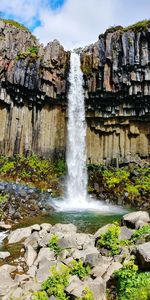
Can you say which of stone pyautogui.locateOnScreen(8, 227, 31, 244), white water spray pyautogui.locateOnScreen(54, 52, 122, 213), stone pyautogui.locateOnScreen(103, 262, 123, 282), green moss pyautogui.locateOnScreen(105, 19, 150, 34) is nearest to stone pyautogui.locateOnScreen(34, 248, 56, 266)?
stone pyautogui.locateOnScreen(103, 262, 123, 282)

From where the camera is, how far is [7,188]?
995 inches

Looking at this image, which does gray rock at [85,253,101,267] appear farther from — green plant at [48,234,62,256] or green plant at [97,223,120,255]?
green plant at [48,234,62,256]

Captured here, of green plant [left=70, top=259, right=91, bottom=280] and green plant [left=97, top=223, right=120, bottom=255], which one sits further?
green plant [left=97, top=223, right=120, bottom=255]

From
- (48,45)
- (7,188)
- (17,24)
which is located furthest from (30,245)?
(17,24)

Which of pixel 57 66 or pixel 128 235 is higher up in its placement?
pixel 57 66

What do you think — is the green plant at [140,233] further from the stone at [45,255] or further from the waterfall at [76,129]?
the waterfall at [76,129]

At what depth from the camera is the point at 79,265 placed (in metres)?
10.7

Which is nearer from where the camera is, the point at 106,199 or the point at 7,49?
the point at 106,199

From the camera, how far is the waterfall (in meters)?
34.7

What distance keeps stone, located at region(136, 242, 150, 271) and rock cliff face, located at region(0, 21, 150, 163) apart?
81.0 feet

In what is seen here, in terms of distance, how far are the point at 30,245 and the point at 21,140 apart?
23517 mm

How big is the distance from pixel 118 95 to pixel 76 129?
5.94 meters

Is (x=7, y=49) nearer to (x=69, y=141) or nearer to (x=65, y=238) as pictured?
(x=69, y=141)

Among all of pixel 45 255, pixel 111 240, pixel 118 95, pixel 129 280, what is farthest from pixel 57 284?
pixel 118 95
